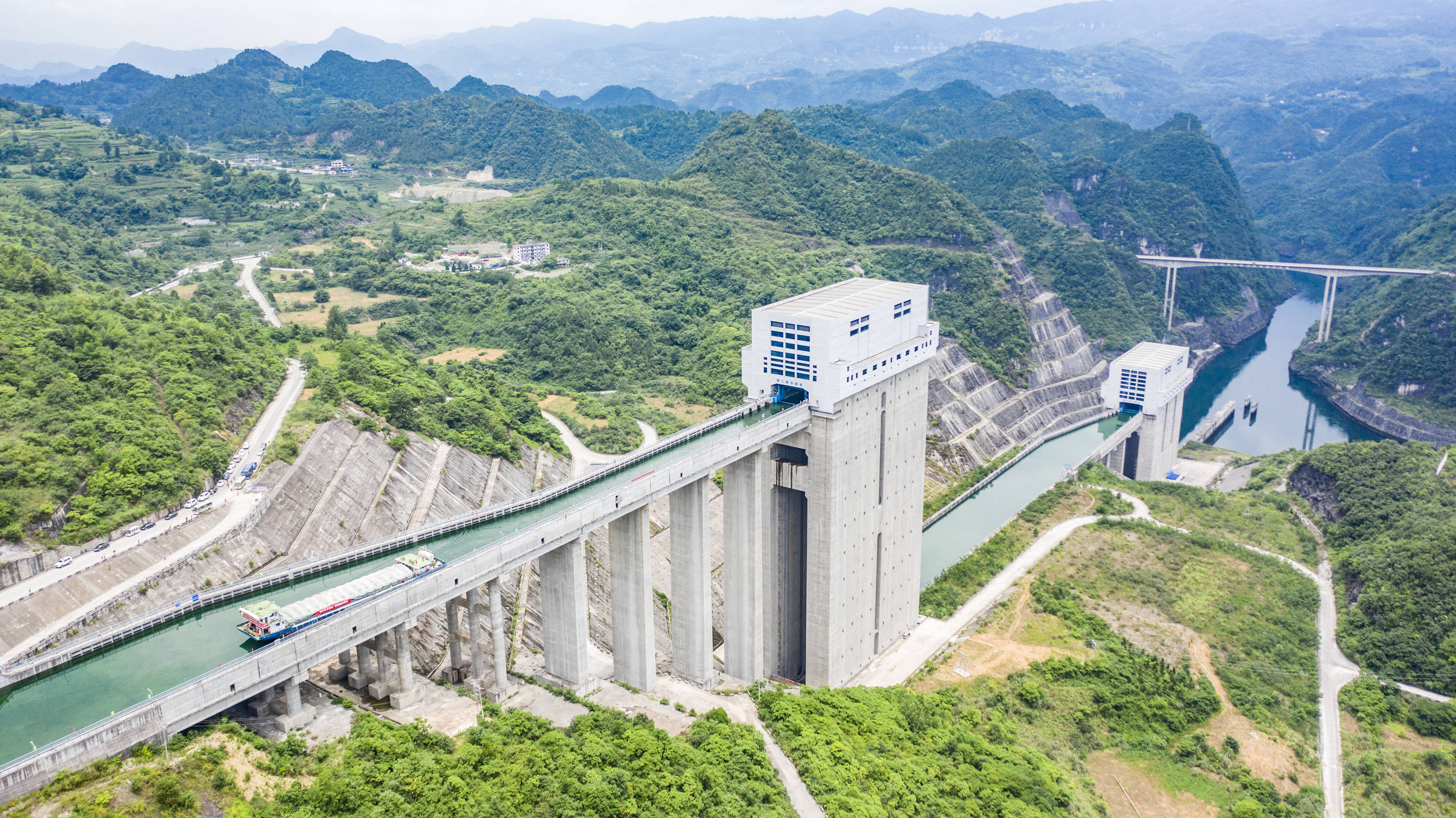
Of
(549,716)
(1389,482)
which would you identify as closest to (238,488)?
(549,716)

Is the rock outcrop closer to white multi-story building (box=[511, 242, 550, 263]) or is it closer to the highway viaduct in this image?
the highway viaduct

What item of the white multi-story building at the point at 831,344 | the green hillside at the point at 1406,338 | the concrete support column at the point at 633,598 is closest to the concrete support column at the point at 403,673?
the concrete support column at the point at 633,598

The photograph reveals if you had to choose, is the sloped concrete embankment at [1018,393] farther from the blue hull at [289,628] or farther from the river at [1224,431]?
the blue hull at [289,628]

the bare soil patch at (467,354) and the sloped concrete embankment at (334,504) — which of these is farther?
the bare soil patch at (467,354)

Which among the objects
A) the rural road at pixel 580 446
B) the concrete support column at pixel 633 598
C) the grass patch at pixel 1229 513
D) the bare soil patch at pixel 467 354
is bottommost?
the grass patch at pixel 1229 513

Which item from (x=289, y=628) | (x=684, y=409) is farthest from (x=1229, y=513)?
(x=289, y=628)

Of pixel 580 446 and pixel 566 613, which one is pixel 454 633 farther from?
pixel 580 446
